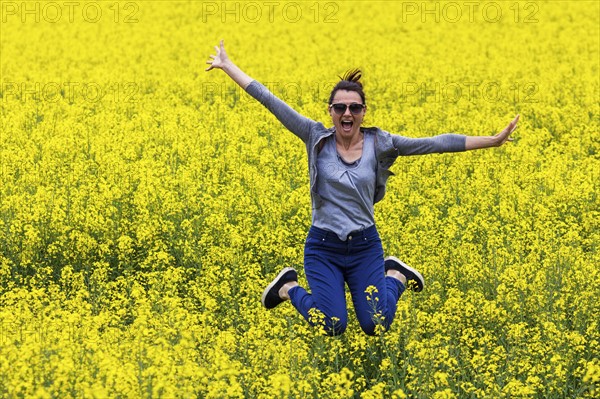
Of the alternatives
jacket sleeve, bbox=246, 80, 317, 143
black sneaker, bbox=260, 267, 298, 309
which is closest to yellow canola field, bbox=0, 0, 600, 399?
black sneaker, bbox=260, 267, 298, 309

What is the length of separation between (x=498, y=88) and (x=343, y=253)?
335 inches

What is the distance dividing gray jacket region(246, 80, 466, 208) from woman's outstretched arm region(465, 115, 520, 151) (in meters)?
0.06

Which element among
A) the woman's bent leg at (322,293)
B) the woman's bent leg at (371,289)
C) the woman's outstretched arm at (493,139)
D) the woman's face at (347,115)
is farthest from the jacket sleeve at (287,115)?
the woman's outstretched arm at (493,139)

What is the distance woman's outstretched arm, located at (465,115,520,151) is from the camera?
5.84 meters

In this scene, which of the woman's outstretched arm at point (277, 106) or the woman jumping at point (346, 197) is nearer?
the woman jumping at point (346, 197)

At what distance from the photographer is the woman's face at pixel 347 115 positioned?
6.21 metres

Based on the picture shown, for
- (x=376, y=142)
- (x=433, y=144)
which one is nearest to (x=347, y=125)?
(x=376, y=142)

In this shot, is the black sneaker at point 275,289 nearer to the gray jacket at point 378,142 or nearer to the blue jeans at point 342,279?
the blue jeans at point 342,279

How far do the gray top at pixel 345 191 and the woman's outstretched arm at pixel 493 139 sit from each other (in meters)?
0.63

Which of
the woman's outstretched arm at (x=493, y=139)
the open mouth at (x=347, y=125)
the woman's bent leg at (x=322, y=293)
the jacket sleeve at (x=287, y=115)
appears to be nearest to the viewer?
the woman's outstretched arm at (x=493, y=139)

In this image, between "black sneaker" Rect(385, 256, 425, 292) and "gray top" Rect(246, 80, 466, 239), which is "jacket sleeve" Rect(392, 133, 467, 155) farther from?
"black sneaker" Rect(385, 256, 425, 292)

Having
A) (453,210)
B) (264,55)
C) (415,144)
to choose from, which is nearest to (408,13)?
(264,55)

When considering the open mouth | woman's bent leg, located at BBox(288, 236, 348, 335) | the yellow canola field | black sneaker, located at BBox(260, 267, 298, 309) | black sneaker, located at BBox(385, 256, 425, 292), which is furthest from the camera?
black sneaker, located at BBox(385, 256, 425, 292)

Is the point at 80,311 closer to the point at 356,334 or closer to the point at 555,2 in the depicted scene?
the point at 356,334
